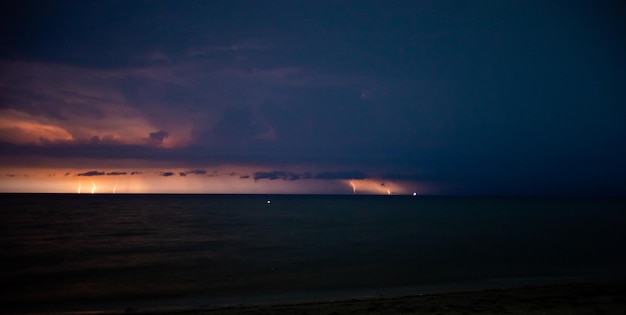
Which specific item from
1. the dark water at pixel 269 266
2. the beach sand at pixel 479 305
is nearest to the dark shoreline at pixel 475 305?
the beach sand at pixel 479 305

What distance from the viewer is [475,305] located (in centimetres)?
1495

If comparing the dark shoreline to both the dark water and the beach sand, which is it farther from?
the dark water

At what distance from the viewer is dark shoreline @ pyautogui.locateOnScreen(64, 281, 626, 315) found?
14172 millimetres

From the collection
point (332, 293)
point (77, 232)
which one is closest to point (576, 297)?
point (332, 293)

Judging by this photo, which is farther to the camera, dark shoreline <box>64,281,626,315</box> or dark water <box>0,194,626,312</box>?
dark water <box>0,194,626,312</box>

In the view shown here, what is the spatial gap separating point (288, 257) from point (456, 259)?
36.7ft

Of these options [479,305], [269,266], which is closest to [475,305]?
[479,305]

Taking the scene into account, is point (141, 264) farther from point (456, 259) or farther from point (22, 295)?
point (456, 259)

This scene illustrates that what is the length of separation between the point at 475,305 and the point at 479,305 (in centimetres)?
12

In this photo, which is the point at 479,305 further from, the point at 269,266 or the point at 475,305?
the point at 269,266

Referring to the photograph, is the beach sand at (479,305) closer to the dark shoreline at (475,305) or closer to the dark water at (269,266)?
the dark shoreline at (475,305)

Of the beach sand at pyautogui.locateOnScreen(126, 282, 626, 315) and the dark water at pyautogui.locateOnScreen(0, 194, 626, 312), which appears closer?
the beach sand at pyautogui.locateOnScreen(126, 282, 626, 315)

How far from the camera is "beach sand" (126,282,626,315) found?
46.5 ft

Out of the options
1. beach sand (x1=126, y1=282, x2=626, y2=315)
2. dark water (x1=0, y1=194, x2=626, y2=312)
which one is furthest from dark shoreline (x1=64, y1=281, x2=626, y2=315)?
dark water (x1=0, y1=194, x2=626, y2=312)
